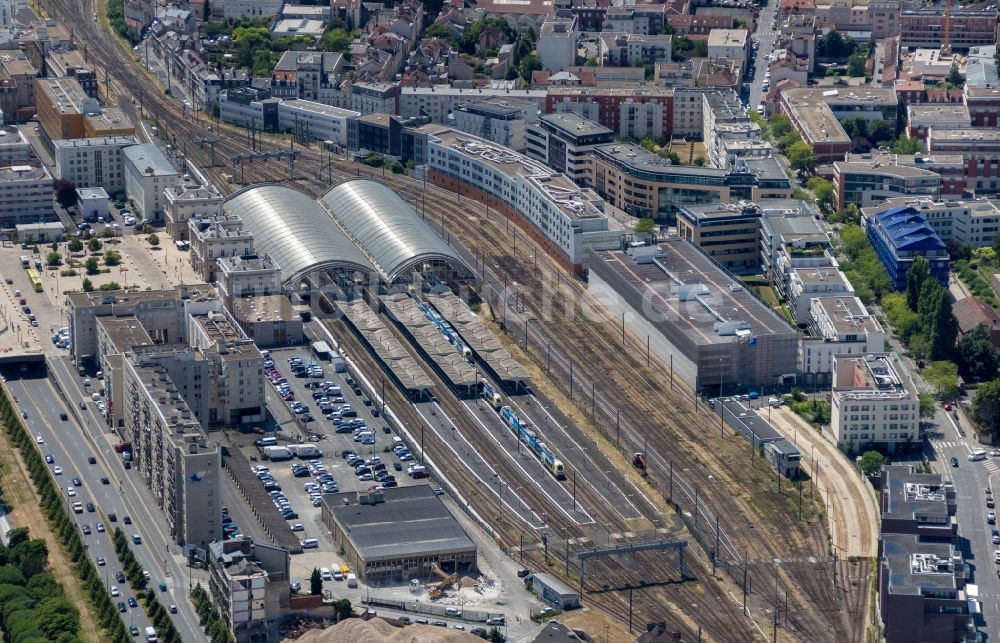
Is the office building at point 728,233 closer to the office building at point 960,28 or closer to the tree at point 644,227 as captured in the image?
the tree at point 644,227

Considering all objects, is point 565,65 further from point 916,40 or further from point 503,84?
point 916,40

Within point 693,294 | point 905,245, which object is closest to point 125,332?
point 693,294

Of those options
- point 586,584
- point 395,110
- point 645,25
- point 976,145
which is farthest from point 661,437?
point 645,25

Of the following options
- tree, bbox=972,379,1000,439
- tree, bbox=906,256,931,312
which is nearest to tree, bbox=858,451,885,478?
tree, bbox=972,379,1000,439

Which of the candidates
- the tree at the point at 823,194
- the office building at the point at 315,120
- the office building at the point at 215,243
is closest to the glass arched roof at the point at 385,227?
the office building at the point at 215,243

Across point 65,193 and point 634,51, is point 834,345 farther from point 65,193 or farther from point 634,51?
point 634,51
